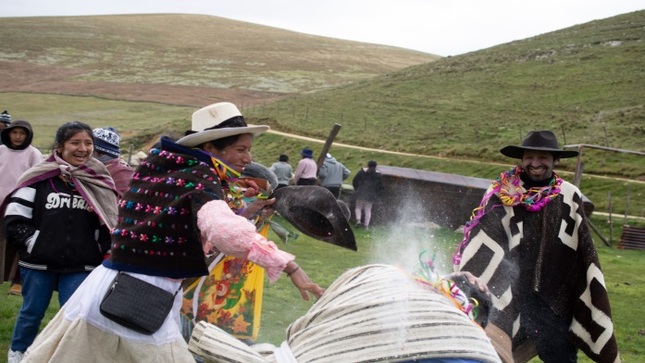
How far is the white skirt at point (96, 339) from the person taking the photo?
3643 mm

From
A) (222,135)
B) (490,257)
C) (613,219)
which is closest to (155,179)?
(222,135)

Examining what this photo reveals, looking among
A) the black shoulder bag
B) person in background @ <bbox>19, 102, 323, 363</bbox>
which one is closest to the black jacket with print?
person in background @ <bbox>19, 102, 323, 363</bbox>

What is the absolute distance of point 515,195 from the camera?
5.94m

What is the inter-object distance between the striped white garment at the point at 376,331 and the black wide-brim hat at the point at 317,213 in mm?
1016

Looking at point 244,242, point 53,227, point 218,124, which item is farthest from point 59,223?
point 244,242

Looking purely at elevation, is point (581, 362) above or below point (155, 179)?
below

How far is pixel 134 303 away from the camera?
3.65m

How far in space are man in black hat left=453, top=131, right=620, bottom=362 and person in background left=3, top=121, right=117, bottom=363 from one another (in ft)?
8.03

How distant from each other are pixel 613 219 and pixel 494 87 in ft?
87.6

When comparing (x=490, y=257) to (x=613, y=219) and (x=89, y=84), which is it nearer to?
(x=613, y=219)

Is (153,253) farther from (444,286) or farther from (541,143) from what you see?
(541,143)

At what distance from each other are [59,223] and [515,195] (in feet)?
9.88

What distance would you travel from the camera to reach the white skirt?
3.64 meters

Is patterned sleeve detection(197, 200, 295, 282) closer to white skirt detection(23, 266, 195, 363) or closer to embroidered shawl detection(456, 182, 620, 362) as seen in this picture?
white skirt detection(23, 266, 195, 363)
